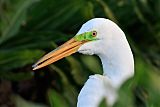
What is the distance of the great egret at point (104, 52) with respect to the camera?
282 cm

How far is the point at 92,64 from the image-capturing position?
5.58 metres

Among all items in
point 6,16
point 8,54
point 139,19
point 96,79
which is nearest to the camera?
point 96,79

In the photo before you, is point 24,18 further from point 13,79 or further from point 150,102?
point 150,102

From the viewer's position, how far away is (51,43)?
545 cm

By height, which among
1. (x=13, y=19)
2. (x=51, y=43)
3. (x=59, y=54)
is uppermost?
(x=59, y=54)

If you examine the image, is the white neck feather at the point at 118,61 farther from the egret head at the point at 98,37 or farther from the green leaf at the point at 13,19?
the green leaf at the point at 13,19

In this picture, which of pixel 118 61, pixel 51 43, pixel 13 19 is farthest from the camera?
pixel 13 19

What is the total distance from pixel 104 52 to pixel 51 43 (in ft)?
8.21

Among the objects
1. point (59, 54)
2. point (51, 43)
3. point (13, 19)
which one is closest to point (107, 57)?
point (59, 54)

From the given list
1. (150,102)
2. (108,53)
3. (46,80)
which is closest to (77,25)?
(46,80)

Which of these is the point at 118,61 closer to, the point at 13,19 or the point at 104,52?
the point at 104,52

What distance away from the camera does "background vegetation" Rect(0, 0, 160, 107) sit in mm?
5520

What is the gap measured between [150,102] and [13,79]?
3.99m

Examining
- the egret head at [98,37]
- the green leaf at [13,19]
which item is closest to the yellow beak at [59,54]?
the egret head at [98,37]
